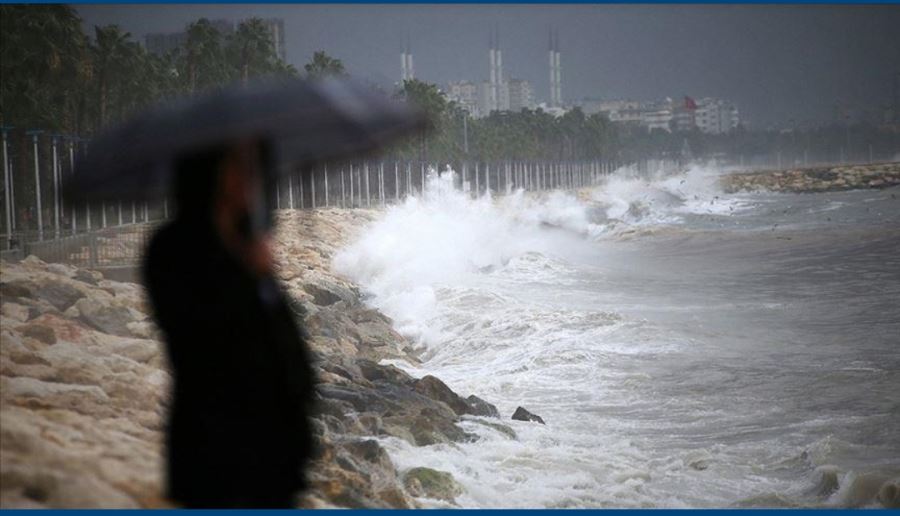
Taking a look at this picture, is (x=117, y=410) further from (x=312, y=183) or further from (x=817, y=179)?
(x=817, y=179)

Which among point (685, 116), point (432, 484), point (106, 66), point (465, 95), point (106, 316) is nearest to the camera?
point (432, 484)

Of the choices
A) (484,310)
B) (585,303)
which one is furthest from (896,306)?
(484,310)

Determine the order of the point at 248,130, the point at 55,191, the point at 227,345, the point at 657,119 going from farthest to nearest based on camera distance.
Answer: the point at 657,119
the point at 55,191
the point at 248,130
the point at 227,345

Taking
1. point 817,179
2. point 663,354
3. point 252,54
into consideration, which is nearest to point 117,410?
point 663,354

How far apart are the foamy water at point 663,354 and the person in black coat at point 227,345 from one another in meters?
5.58

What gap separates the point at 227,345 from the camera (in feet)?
8.29

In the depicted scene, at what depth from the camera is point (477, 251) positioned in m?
33.3

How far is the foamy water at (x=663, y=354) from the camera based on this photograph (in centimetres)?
883

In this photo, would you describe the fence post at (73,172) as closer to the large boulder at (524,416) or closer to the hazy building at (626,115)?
the large boulder at (524,416)

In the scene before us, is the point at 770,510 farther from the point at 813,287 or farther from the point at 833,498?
the point at 813,287

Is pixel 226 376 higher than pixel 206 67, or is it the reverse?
pixel 206 67

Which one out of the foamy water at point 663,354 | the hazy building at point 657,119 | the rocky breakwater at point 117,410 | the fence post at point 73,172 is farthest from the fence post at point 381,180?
the rocky breakwater at point 117,410

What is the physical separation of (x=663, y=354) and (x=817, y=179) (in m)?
29.2

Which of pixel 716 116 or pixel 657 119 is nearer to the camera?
pixel 716 116
